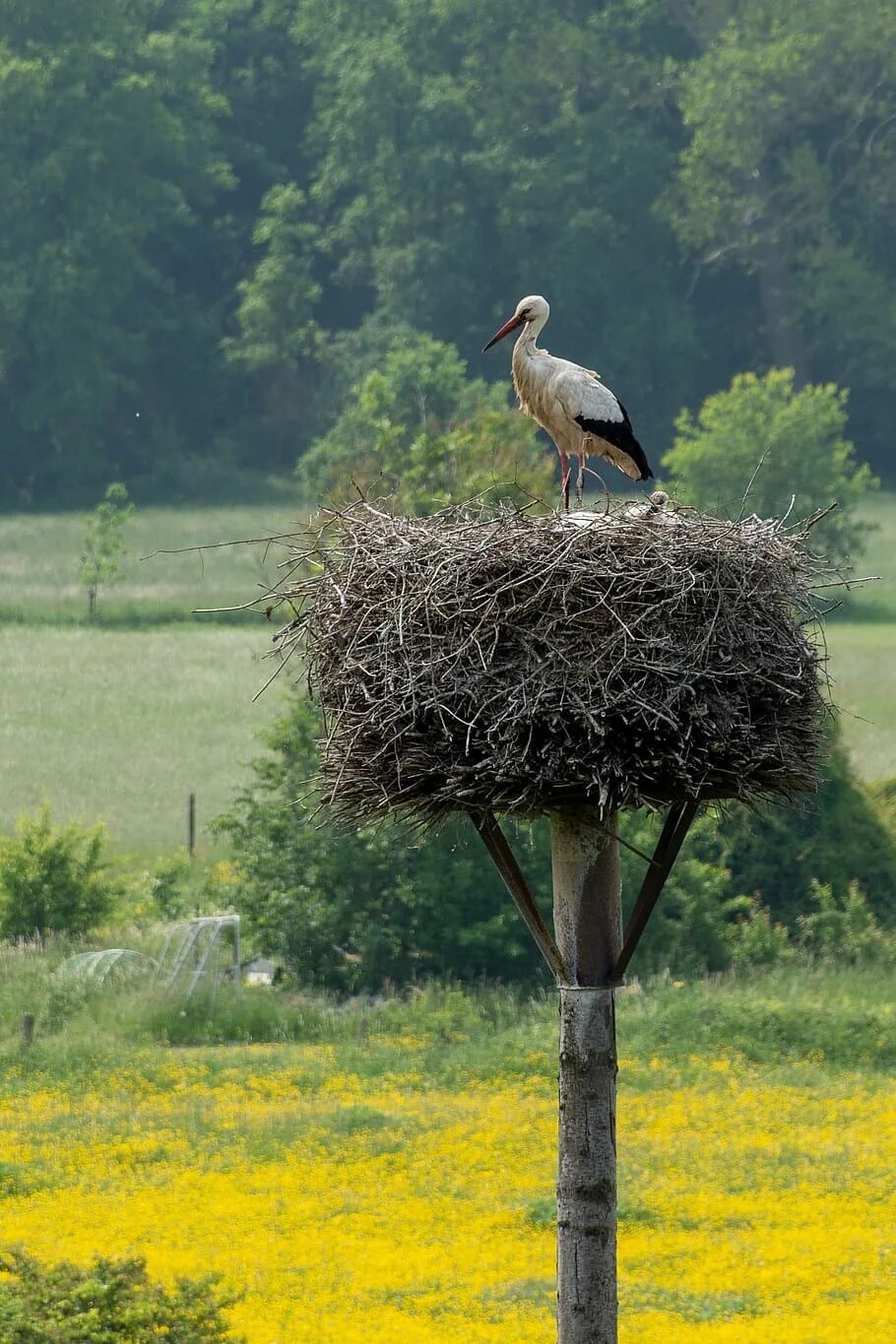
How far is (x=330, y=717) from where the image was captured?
12.4 metres

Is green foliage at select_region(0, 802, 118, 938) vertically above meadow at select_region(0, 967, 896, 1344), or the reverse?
green foliage at select_region(0, 802, 118, 938)

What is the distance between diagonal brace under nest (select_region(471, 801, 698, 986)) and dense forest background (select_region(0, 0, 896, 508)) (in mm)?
69204

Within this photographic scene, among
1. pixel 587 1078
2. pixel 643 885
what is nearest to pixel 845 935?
pixel 587 1078

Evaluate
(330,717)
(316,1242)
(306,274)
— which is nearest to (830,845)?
(316,1242)

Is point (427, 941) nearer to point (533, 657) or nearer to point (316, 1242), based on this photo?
point (316, 1242)

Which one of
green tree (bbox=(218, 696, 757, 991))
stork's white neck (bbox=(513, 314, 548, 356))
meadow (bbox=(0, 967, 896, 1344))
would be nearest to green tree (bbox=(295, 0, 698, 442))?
green tree (bbox=(218, 696, 757, 991))

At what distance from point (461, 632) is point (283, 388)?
78.6 meters

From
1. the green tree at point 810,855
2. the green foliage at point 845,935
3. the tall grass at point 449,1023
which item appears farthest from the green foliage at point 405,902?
the green tree at point 810,855

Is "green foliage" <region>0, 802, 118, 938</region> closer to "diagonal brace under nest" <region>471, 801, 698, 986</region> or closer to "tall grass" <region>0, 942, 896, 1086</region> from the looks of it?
"tall grass" <region>0, 942, 896, 1086</region>

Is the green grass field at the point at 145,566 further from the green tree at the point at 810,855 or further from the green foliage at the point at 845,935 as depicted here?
the green foliage at the point at 845,935

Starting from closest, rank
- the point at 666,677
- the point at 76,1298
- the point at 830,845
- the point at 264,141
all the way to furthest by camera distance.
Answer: the point at 666,677 → the point at 76,1298 → the point at 830,845 → the point at 264,141

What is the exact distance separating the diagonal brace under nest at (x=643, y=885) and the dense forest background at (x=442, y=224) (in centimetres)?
6920

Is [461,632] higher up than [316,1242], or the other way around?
[461,632]

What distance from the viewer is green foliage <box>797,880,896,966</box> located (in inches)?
1176
